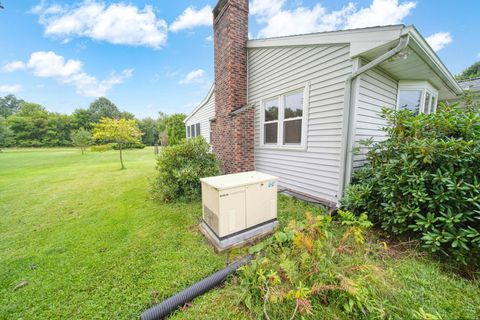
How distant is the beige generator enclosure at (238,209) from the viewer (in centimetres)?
251

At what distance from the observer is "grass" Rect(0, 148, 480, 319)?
1.63m

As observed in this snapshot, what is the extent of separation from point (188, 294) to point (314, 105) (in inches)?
153

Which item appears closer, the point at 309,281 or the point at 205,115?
the point at 309,281

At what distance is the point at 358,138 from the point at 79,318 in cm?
460

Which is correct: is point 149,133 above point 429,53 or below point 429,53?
below

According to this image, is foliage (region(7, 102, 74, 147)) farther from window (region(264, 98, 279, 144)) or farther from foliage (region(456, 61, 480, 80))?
foliage (region(456, 61, 480, 80))

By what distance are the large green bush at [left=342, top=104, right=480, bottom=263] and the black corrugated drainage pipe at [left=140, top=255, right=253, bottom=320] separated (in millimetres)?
2272

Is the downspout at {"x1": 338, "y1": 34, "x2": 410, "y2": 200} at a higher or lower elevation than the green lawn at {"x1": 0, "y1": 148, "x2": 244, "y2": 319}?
higher

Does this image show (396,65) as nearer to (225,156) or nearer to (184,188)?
(225,156)

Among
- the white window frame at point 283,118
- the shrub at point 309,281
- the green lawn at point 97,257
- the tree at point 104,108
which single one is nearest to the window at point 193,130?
the white window frame at point 283,118

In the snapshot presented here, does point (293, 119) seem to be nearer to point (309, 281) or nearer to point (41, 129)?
point (309, 281)

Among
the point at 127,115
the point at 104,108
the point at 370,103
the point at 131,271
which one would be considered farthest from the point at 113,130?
the point at 104,108

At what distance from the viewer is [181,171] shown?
4.48m

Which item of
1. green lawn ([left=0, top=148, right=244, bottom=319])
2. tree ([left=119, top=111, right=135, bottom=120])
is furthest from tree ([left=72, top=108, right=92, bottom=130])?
green lawn ([left=0, top=148, right=244, bottom=319])
